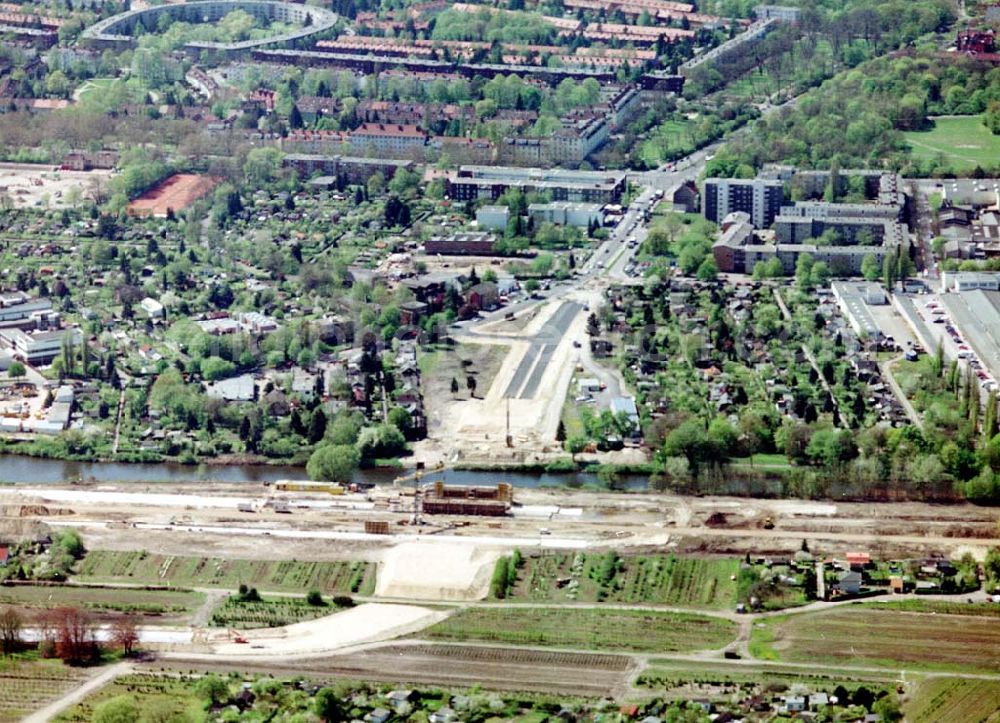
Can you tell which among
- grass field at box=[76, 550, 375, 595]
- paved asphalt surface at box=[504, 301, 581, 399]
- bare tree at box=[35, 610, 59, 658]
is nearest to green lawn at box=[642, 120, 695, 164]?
paved asphalt surface at box=[504, 301, 581, 399]

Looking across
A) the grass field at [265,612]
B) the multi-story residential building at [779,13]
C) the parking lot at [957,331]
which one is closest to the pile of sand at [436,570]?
the grass field at [265,612]

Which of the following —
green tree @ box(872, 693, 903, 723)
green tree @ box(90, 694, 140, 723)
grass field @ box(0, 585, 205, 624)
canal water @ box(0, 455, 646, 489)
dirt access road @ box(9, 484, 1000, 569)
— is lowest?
green tree @ box(872, 693, 903, 723)

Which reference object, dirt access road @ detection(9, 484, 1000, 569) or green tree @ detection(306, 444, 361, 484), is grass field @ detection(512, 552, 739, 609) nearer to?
dirt access road @ detection(9, 484, 1000, 569)

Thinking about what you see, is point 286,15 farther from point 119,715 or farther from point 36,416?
point 119,715

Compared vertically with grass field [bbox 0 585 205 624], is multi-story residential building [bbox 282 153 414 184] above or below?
above

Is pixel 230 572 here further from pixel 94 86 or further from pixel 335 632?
pixel 94 86

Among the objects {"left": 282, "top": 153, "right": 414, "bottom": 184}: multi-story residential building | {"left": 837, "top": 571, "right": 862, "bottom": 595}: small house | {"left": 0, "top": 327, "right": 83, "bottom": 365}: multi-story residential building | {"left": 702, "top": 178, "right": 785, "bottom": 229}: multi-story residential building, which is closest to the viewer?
{"left": 837, "top": 571, "right": 862, "bottom": 595}: small house

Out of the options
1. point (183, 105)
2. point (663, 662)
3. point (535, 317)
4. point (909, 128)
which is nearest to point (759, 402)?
point (535, 317)
